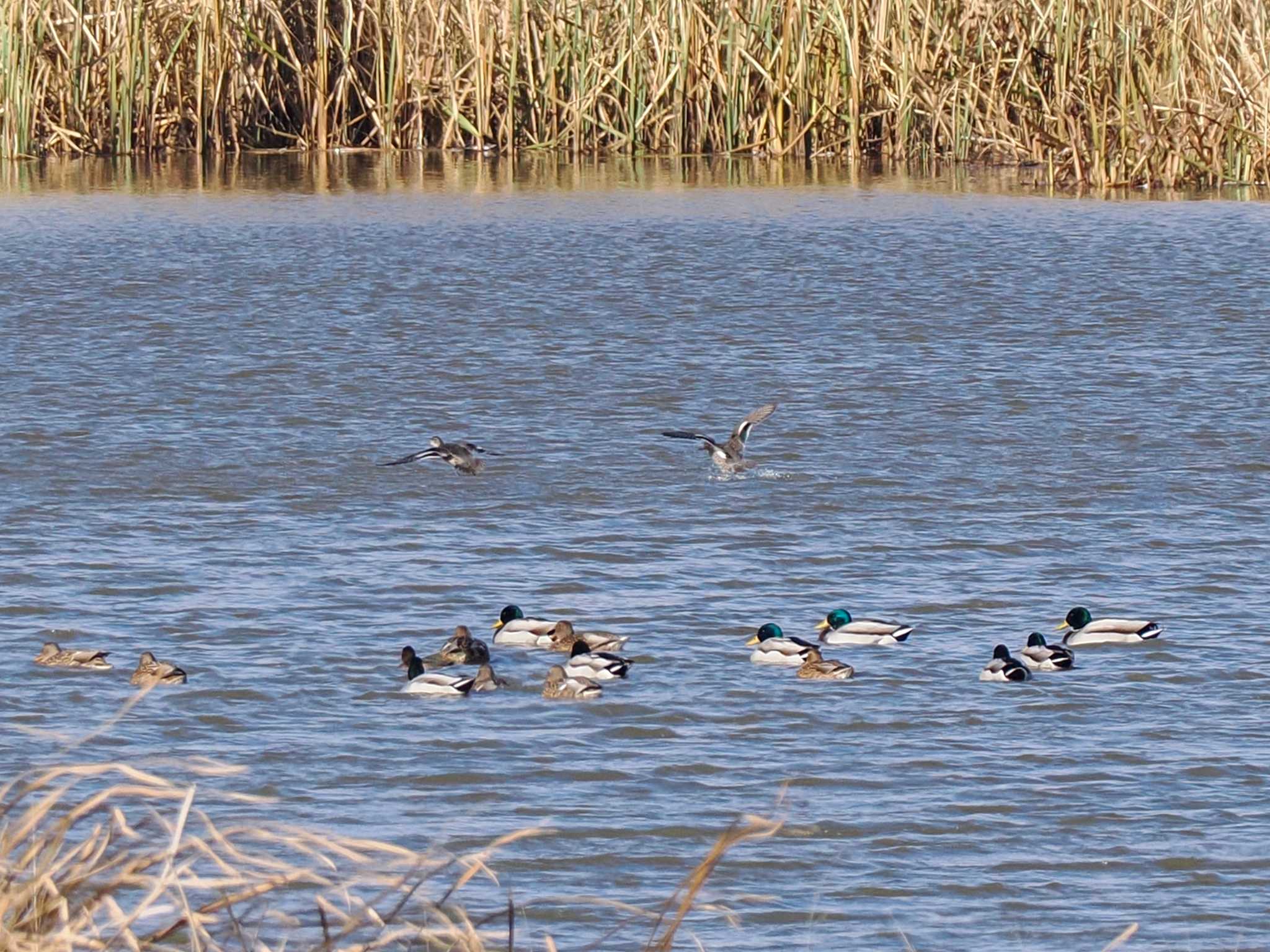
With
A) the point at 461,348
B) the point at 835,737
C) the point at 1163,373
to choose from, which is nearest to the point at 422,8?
the point at 461,348

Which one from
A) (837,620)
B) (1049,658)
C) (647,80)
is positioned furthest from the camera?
(647,80)

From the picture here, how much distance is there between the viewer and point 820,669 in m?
7.72

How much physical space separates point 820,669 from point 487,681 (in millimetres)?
1109

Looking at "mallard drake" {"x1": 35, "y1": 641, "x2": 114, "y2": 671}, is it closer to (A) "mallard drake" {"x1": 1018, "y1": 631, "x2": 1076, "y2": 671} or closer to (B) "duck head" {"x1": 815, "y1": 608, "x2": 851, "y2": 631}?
(B) "duck head" {"x1": 815, "y1": 608, "x2": 851, "y2": 631}

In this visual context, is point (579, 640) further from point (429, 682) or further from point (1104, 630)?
point (1104, 630)

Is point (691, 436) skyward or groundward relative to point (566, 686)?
skyward

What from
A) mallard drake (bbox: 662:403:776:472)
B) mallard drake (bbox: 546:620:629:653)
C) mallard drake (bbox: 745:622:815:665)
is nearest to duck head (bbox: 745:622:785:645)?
mallard drake (bbox: 745:622:815:665)

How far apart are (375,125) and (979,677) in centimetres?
1795

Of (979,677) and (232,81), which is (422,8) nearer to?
(232,81)

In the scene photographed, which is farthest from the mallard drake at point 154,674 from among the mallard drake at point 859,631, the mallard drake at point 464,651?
the mallard drake at point 859,631

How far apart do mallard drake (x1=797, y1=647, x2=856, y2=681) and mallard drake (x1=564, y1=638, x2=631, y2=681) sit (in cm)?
60

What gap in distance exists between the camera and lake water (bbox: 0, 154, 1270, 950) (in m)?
6.44

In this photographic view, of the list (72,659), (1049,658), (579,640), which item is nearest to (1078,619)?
(1049,658)

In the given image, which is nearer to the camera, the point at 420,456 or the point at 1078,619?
the point at 1078,619
